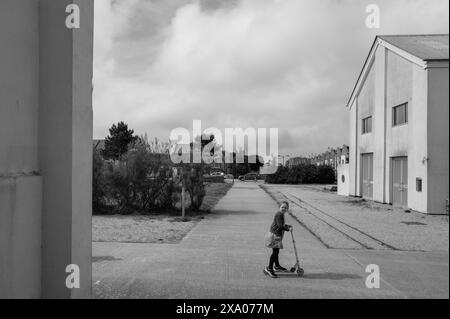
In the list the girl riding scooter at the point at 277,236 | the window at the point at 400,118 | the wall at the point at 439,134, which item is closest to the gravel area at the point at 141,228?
the girl riding scooter at the point at 277,236

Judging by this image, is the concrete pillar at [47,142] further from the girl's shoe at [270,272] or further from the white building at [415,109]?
the girl's shoe at [270,272]

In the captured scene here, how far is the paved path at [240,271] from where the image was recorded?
308 cm

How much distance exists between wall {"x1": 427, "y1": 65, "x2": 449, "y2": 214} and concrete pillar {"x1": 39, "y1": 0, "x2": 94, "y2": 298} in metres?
2.87

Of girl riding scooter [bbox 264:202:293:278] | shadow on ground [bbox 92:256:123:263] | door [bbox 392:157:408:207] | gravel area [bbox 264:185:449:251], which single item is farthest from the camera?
shadow on ground [bbox 92:256:123:263]

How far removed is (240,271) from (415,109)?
404cm

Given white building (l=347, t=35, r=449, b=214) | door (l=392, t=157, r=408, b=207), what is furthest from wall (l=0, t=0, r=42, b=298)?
door (l=392, t=157, r=408, b=207)

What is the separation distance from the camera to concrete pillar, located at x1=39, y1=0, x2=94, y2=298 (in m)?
3.28

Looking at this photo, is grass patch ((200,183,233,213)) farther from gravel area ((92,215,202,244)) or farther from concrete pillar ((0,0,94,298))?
concrete pillar ((0,0,94,298))

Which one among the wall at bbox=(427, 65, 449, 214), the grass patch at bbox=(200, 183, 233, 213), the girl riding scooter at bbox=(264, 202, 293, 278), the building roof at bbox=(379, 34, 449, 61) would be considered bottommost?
the grass patch at bbox=(200, 183, 233, 213)

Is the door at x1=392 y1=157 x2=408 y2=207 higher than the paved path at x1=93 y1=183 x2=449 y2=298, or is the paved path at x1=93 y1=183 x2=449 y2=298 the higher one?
the door at x1=392 y1=157 x2=408 y2=207

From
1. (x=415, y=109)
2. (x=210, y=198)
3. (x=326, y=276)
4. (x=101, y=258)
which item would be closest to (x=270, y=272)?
(x=326, y=276)
